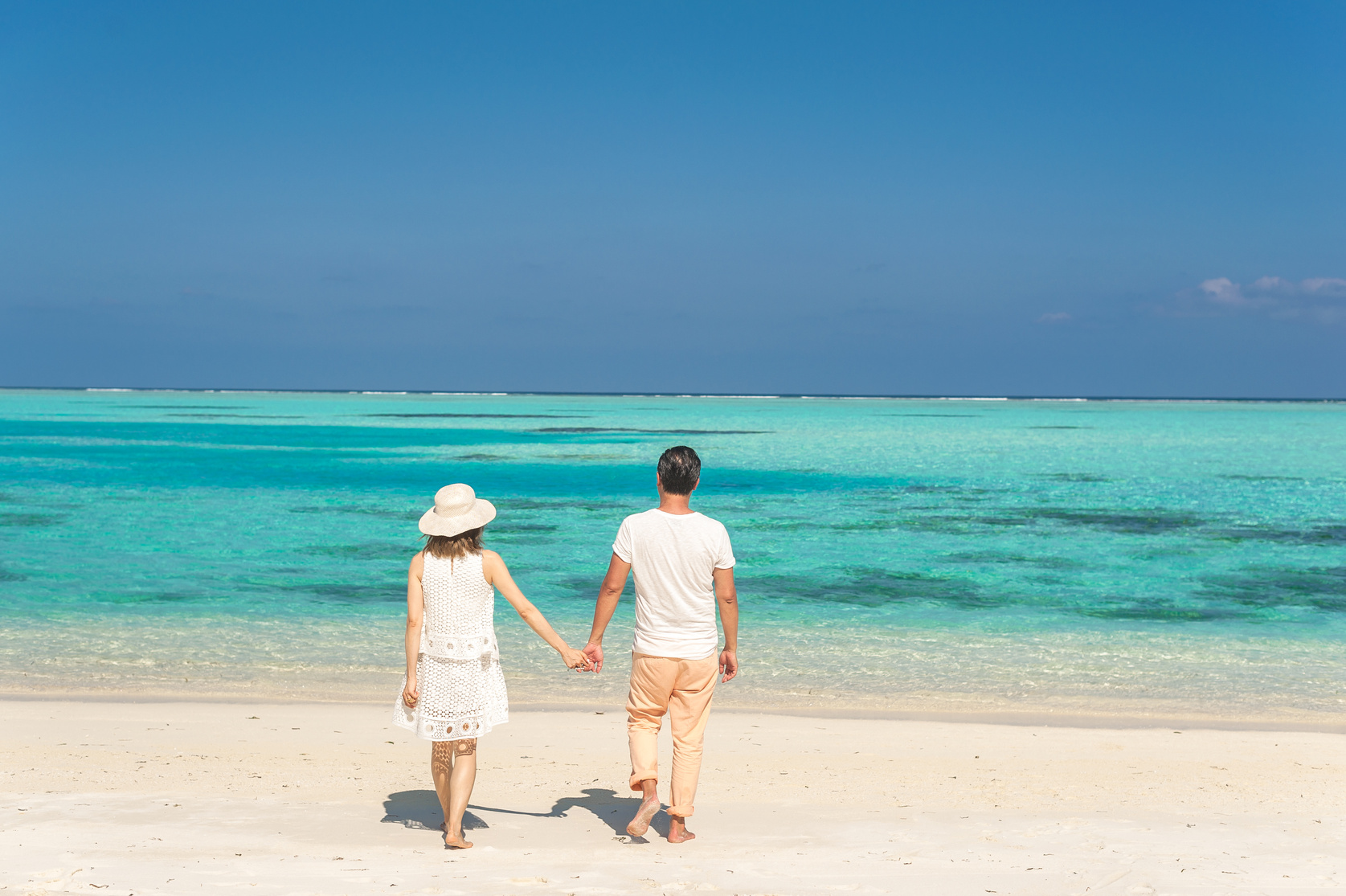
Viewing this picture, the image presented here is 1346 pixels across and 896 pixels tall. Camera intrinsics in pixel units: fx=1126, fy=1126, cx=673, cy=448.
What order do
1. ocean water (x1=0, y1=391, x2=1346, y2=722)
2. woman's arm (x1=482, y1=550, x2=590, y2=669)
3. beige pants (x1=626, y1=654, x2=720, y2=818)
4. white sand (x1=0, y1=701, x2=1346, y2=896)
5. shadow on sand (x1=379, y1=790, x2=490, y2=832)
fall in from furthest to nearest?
ocean water (x1=0, y1=391, x2=1346, y2=722), shadow on sand (x1=379, y1=790, x2=490, y2=832), beige pants (x1=626, y1=654, x2=720, y2=818), woman's arm (x1=482, y1=550, x2=590, y2=669), white sand (x1=0, y1=701, x2=1346, y2=896)

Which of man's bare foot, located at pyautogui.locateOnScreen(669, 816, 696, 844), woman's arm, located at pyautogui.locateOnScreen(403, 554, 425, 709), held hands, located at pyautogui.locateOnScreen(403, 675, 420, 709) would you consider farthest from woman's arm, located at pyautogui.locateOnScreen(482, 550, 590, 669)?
man's bare foot, located at pyautogui.locateOnScreen(669, 816, 696, 844)

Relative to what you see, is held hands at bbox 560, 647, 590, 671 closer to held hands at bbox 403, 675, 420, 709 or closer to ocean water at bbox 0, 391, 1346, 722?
held hands at bbox 403, 675, 420, 709

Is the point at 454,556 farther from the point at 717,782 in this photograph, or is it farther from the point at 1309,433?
the point at 1309,433

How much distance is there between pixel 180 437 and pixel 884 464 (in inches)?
1255

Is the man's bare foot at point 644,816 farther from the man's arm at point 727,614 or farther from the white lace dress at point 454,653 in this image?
the white lace dress at point 454,653

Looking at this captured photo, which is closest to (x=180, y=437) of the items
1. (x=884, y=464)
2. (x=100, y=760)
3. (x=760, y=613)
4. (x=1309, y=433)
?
(x=884, y=464)

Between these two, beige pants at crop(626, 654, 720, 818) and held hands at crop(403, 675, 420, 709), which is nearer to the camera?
held hands at crop(403, 675, 420, 709)

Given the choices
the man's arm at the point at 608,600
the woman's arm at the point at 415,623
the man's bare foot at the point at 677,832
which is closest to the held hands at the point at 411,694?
the woman's arm at the point at 415,623

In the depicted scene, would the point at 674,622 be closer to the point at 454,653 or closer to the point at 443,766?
the point at 454,653

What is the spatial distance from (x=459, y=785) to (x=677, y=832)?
1.00 meters

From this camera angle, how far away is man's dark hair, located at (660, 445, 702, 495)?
16.0 feet

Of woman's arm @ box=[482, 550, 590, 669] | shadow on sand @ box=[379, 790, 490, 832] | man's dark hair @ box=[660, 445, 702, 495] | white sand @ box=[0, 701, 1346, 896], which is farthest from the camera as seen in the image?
shadow on sand @ box=[379, 790, 490, 832]

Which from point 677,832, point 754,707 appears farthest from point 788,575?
point 677,832

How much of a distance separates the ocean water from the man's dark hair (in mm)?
4357
